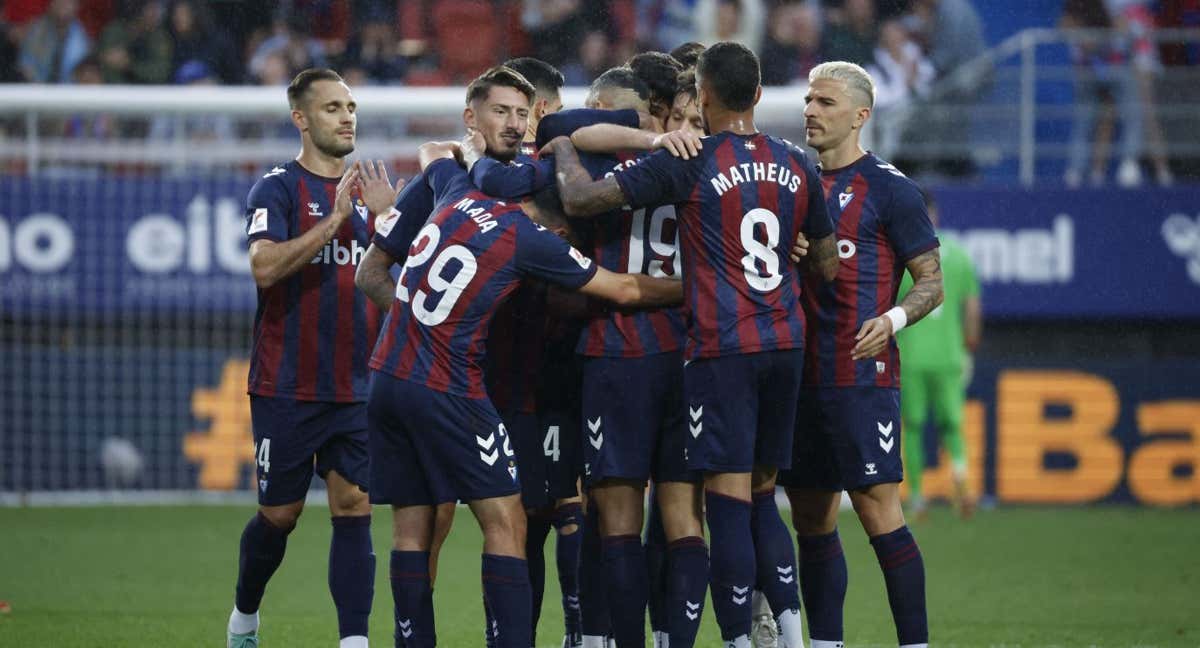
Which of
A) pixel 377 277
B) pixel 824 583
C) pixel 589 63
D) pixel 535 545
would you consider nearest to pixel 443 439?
pixel 377 277

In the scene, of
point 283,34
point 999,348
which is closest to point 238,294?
point 283,34

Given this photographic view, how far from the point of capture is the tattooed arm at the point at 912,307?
19.9 ft

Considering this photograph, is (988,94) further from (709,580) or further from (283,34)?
(709,580)

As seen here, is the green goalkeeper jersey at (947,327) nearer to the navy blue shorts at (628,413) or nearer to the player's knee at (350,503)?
the navy blue shorts at (628,413)

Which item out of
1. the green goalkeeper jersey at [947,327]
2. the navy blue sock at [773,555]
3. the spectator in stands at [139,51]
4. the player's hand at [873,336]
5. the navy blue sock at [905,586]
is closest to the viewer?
the player's hand at [873,336]

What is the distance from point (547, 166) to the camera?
20.3 ft

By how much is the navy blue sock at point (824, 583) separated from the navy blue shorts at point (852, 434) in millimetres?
254

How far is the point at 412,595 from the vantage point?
5.95m

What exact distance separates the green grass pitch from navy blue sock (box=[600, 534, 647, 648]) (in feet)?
4.44

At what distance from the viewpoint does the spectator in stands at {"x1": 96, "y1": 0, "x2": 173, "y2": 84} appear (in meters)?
15.2

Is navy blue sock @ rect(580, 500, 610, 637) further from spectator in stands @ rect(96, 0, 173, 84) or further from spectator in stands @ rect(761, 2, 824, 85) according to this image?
spectator in stands @ rect(96, 0, 173, 84)

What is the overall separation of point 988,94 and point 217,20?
7577mm

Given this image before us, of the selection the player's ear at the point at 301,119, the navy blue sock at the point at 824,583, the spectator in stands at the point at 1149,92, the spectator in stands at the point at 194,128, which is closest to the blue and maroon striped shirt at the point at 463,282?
the player's ear at the point at 301,119

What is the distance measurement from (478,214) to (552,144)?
474 millimetres
